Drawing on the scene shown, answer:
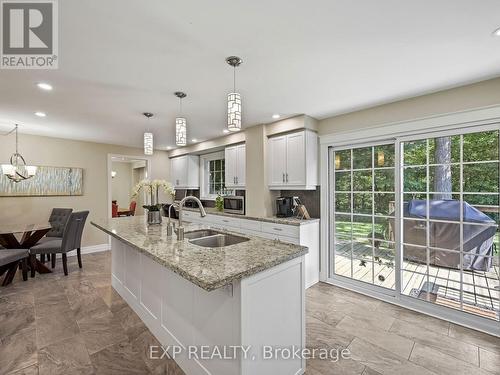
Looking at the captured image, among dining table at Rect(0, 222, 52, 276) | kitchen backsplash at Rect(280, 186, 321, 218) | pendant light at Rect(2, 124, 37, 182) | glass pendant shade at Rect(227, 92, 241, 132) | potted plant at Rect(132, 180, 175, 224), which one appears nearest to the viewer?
glass pendant shade at Rect(227, 92, 241, 132)

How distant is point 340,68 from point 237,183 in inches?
109

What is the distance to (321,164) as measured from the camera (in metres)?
3.61

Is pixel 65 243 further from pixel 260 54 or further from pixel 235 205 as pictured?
pixel 260 54

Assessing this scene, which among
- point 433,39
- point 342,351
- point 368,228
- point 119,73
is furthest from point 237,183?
point 433,39

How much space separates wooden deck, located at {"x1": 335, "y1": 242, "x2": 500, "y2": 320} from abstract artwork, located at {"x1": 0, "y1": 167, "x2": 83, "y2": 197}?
17.4 ft

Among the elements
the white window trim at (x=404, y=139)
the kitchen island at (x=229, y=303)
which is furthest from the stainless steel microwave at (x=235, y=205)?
the kitchen island at (x=229, y=303)

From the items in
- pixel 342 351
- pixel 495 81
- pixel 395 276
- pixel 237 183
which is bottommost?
pixel 342 351

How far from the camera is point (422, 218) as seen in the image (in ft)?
9.27

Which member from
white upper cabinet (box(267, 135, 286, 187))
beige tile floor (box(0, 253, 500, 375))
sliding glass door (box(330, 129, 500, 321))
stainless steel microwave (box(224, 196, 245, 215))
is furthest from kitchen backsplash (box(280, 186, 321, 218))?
beige tile floor (box(0, 253, 500, 375))

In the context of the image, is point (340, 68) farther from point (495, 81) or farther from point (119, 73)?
point (119, 73)

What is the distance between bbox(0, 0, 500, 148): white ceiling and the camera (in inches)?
56.9

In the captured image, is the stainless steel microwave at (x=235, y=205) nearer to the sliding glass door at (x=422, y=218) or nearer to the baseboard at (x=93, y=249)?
the sliding glass door at (x=422, y=218)

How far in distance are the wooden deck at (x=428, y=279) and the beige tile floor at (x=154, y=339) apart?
28 cm

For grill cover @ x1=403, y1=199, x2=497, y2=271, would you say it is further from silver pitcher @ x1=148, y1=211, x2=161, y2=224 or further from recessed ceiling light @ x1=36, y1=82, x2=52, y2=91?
recessed ceiling light @ x1=36, y1=82, x2=52, y2=91
